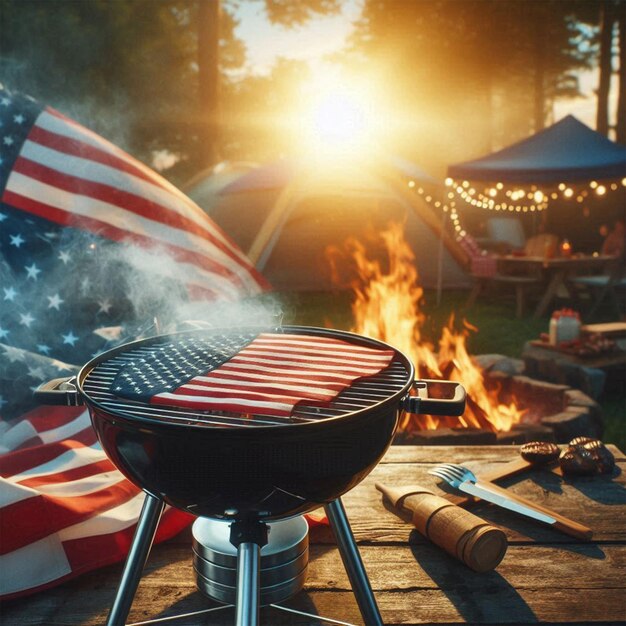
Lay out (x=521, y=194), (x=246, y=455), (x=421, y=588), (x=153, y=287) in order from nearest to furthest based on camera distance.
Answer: (x=246, y=455) < (x=421, y=588) < (x=153, y=287) < (x=521, y=194)

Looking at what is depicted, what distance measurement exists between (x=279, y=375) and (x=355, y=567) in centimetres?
55

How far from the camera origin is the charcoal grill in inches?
53.0

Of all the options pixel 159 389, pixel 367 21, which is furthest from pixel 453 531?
pixel 367 21

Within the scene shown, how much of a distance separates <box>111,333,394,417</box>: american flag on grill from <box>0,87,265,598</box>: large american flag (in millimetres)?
646

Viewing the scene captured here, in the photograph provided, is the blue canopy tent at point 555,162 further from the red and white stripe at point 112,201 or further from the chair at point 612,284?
the red and white stripe at point 112,201

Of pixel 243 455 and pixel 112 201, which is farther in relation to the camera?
pixel 112 201

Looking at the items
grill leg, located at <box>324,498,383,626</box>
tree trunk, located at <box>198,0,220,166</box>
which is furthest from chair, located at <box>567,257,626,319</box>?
grill leg, located at <box>324,498,383,626</box>

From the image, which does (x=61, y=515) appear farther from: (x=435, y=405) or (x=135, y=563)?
(x=435, y=405)

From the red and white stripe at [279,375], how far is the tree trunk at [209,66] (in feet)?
35.7

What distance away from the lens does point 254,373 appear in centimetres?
172

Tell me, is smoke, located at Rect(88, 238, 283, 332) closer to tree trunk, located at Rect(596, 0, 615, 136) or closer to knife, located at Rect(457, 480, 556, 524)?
knife, located at Rect(457, 480, 556, 524)

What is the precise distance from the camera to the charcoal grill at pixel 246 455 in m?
1.35

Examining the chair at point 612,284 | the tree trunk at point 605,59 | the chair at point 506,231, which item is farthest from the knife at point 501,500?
the tree trunk at point 605,59

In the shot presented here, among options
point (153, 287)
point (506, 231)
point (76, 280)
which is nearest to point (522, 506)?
point (153, 287)
